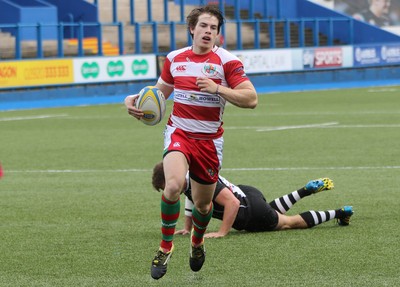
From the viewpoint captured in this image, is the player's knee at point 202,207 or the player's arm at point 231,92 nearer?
the player's arm at point 231,92

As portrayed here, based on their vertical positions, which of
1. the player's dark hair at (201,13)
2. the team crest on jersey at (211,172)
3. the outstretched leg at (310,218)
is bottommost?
the outstretched leg at (310,218)

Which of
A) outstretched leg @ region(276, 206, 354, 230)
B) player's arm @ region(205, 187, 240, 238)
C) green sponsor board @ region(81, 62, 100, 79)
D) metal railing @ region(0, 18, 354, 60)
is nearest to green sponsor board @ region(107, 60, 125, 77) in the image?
green sponsor board @ region(81, 62, 100, 79)

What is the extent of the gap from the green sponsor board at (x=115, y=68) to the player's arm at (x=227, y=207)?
25488 mm

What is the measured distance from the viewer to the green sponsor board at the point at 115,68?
3456 cm

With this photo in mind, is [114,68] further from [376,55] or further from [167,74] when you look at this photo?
[167,74]

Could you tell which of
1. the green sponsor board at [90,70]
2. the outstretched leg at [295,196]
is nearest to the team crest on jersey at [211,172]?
the outstretched leg at [295,196]

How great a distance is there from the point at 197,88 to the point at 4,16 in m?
31.2

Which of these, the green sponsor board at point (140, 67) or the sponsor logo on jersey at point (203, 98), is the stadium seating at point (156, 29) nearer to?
the green sponsor board at point (140, 67)

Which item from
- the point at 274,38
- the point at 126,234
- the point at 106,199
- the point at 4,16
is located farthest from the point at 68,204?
the point at 274,38

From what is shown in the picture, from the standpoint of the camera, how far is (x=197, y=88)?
8109 mm

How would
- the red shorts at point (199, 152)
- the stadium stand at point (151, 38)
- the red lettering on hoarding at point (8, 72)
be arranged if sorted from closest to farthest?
the red shorts at point (199, 152) → the red lettering on hoarding at point (8, 72) → the stadium stand at point (151, 38)

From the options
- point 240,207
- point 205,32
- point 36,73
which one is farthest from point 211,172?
point 36,73

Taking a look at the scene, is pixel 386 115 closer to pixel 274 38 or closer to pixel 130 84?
pixel 130 84

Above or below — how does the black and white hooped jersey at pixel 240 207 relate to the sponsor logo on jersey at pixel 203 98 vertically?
below
